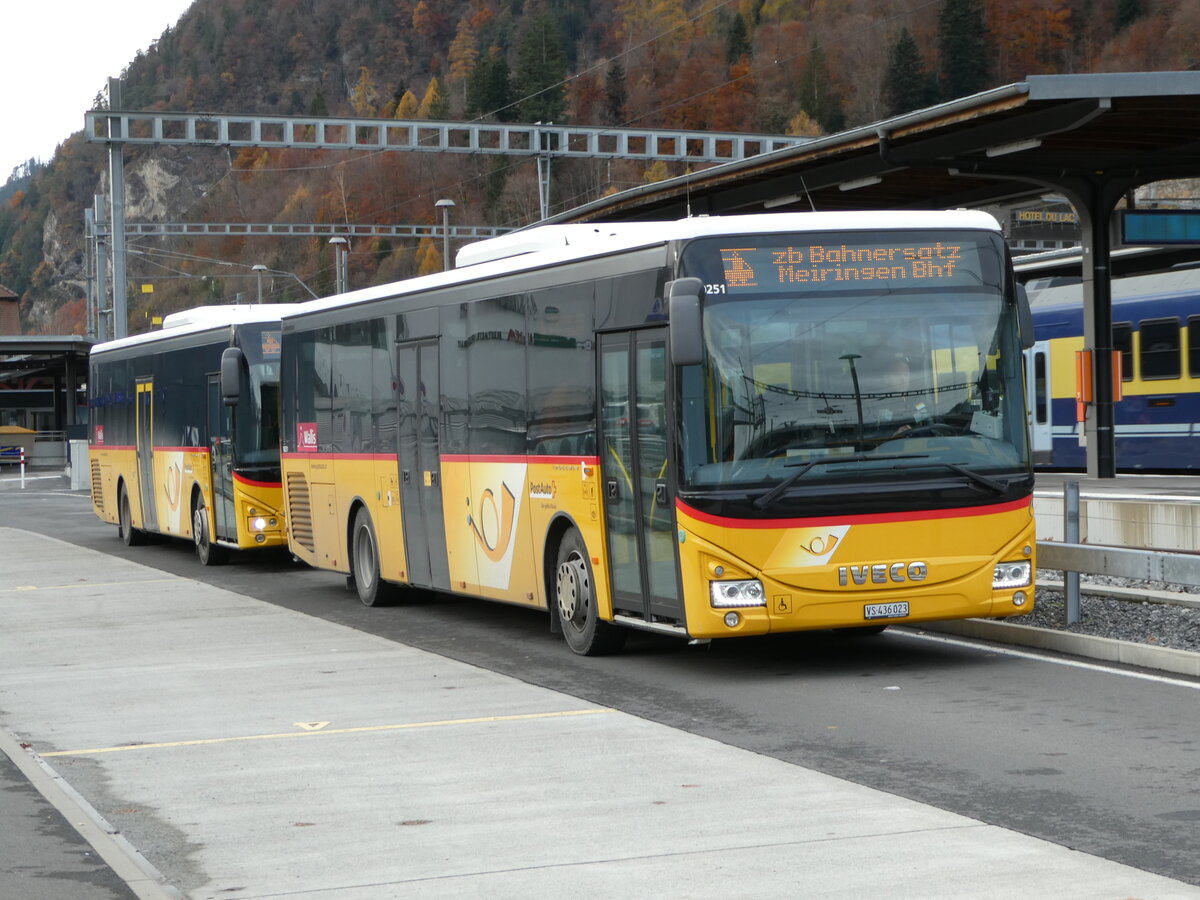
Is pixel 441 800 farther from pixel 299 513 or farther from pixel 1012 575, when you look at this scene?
pixel 299 513

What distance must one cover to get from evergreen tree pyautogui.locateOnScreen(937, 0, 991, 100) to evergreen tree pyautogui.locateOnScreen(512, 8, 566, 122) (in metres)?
20.0

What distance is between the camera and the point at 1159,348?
3145cm

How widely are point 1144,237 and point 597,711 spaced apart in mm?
15421

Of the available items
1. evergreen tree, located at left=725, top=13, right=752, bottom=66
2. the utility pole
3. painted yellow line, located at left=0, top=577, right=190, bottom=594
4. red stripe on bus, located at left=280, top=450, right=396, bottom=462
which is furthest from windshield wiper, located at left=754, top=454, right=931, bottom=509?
evergreen tree, located at left=725, top=13, right=752, bottom=66

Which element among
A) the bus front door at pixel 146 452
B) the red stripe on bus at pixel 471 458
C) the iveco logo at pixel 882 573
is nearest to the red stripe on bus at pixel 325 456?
the red stripe on bus at pixel 471 458

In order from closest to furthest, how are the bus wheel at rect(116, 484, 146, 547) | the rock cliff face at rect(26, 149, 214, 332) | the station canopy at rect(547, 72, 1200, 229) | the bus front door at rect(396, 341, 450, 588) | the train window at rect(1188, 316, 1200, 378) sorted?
the bus front door at rect(396, 341, 450, 588)
the station canopy at rect(547, 72, 1200, 229)
the bus wheel at rect(116, 484, 146, 547)
the train window at rect(1188, 316, 1200, 378)
the rock cliff face at rect(26, 149, 214, 332)

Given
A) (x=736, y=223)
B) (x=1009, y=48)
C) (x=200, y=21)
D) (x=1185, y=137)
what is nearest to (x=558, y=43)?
(x=1009, y=48)

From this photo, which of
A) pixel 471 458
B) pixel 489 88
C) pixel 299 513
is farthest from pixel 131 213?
pixel 471 458

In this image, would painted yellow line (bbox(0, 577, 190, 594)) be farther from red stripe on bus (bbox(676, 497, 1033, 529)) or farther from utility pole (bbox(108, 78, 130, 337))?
utility pole (bbox(108, 78, 130, 337))

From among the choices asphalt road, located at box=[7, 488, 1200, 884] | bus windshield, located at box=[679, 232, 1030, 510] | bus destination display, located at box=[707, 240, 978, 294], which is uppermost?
bus destination display, located at box=[707, 240, 978, 294]

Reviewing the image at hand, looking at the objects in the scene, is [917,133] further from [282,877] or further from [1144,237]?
[282,877]

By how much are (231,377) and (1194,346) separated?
16600 mm

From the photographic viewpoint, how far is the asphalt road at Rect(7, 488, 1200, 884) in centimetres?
758

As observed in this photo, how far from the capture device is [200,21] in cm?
15850
